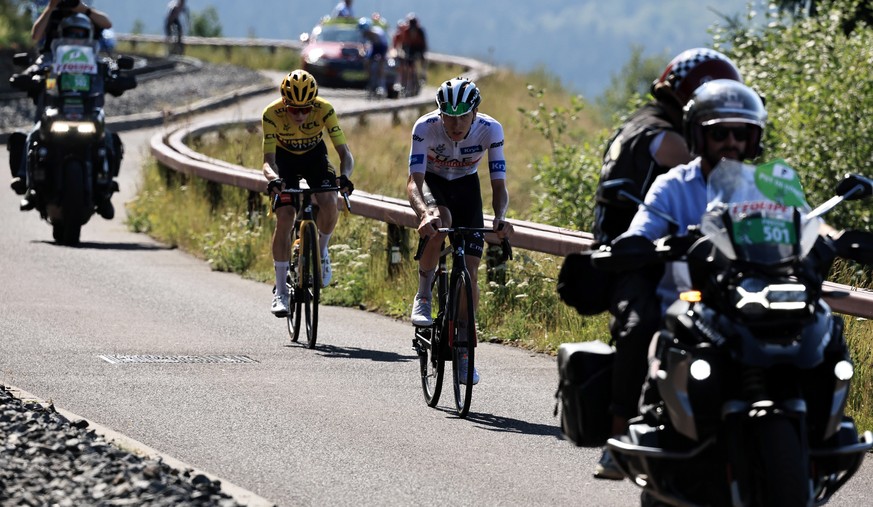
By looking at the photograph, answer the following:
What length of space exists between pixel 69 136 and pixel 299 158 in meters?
5.36

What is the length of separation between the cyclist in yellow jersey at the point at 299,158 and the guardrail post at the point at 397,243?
182 cm

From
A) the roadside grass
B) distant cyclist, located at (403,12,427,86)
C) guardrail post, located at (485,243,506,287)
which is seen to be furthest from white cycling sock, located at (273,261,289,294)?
distant cyclist, located at (403,12,427,86)

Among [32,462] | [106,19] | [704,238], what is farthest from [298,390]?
[106,19]

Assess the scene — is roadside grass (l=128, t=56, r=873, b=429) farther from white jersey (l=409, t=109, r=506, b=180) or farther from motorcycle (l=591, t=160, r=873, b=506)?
motorcycle (l=591, t=160, r=873, b=506)

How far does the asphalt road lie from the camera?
766cm

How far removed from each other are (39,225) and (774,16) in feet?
33.9

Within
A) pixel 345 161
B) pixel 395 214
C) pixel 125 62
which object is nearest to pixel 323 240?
pixel 345 161

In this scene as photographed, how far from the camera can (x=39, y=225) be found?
19547 mm

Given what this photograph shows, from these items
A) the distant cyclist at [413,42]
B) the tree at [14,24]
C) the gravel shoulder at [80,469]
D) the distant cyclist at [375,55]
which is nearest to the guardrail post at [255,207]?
the gravel shoulder at [80,469]

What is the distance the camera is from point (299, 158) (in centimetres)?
1266

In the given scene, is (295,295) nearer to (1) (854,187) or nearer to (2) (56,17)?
(2) (56,17)

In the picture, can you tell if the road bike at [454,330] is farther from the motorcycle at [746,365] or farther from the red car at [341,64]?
the red car at [341,64]

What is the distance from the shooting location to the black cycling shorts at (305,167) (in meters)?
12.7

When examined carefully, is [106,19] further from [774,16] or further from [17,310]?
[774,16]
